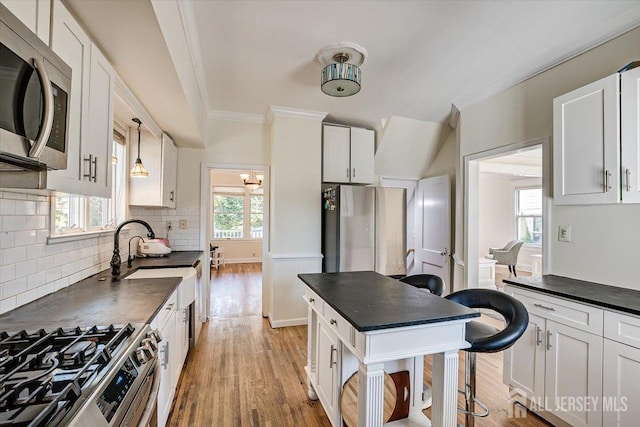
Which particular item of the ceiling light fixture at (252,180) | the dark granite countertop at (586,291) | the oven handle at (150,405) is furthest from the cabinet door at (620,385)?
the ceiling light fixture at (252,180)

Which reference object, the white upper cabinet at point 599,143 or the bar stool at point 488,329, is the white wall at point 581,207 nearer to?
the white upper cabinet at point 599,143

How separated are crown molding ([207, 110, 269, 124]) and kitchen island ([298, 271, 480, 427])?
9.01 feet

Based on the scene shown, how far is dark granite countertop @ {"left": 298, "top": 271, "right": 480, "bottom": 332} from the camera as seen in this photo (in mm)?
1325

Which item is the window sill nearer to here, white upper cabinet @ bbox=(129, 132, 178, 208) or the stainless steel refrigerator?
white upper cabinet @ bbox=(129, 132, 178, 208)

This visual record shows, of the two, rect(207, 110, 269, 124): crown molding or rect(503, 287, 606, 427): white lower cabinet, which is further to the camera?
rect(207, 110, 269, 124): crown molding

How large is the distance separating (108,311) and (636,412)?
8.63 ft

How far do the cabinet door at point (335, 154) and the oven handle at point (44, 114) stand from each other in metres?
3.20

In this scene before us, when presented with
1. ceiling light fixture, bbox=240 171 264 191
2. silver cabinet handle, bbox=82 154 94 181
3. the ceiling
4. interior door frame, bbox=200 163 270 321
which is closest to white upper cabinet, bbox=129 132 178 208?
the ceiling

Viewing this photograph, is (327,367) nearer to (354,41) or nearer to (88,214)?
(88,214)

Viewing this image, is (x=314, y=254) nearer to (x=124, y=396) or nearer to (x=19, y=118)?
(x=124, y=396)

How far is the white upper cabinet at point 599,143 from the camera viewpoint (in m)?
1.75

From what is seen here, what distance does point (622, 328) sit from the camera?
5.12 feet

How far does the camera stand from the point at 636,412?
150 centimetres

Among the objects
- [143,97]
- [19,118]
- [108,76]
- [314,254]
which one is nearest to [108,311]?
[19,118]
